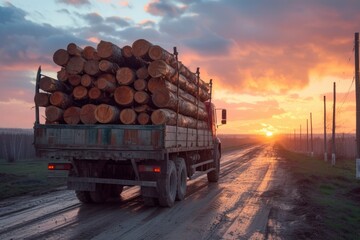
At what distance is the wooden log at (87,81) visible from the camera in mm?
10648

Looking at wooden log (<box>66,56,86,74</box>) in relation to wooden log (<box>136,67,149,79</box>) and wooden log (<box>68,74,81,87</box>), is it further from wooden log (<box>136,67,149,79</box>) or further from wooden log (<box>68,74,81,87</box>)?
wooden log (<box>136,67,149,79</box>)

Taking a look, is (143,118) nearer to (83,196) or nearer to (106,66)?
(106,66)

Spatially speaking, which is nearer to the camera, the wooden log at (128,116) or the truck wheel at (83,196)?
the wooden log at (128,116)

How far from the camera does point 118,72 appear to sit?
10.5 metres

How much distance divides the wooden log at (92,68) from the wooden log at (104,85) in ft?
0.90

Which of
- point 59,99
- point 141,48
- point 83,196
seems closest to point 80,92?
point 59,99

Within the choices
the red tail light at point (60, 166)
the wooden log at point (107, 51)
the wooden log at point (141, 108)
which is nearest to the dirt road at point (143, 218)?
the red tail light at point (60, 166)

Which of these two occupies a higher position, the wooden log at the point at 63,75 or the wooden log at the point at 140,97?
the wooden log at the point at 63,75

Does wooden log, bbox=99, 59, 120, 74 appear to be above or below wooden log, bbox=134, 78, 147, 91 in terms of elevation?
above

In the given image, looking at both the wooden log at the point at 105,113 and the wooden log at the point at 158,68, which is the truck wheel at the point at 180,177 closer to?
the wooden log at the point at 105,113

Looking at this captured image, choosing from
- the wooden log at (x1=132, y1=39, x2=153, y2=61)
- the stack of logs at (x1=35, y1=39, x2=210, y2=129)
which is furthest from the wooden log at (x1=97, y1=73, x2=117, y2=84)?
the wooden log at (x1=132, y1=39, x2=153, y2=61)

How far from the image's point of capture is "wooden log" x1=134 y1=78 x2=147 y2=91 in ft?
34.5

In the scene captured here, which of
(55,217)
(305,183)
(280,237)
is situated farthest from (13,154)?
(280,237)

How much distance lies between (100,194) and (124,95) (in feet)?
9.41
